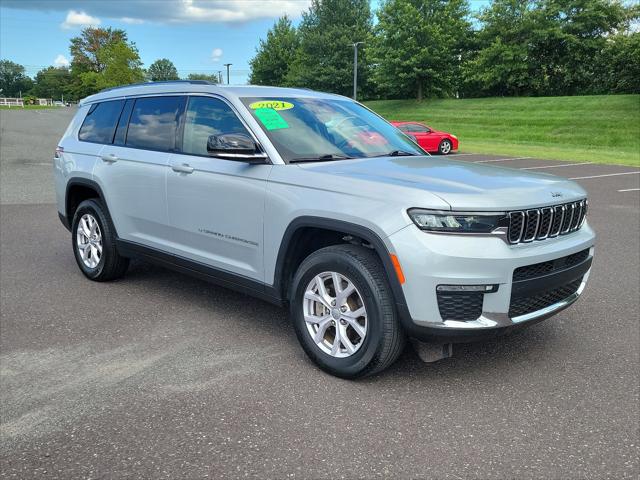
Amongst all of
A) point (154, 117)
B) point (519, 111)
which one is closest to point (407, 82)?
point (519, 111)

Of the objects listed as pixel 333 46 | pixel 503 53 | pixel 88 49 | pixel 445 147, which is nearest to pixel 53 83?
pixel 88 49

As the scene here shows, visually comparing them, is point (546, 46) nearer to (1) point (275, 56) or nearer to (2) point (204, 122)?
(1) point (275, 56)

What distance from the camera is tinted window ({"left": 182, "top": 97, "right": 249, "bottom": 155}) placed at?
4453 millimetres

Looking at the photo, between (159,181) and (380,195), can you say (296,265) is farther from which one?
(159,181)

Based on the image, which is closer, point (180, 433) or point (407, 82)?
point (180, 433)

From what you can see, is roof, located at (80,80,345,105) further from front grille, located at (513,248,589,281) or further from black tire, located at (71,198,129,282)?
front grille, located at (513,248,589,281)

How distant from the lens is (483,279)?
3.25 meters

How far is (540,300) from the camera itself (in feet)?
11.8

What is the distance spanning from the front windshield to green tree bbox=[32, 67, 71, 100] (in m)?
155

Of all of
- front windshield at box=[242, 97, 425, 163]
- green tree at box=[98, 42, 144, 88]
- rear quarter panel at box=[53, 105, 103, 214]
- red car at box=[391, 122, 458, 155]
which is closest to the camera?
front windshield at box=[242, 97, 425, 163]

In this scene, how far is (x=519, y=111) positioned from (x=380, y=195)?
129 feet

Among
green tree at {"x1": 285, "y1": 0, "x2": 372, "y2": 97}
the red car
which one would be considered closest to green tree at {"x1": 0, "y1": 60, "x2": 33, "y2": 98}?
green tree at {"x1": 285, "y1": 0, "x2": 372, "y2": 97}

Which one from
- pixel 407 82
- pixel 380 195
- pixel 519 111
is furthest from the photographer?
pixel 407 82

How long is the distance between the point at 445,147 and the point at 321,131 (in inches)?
807
